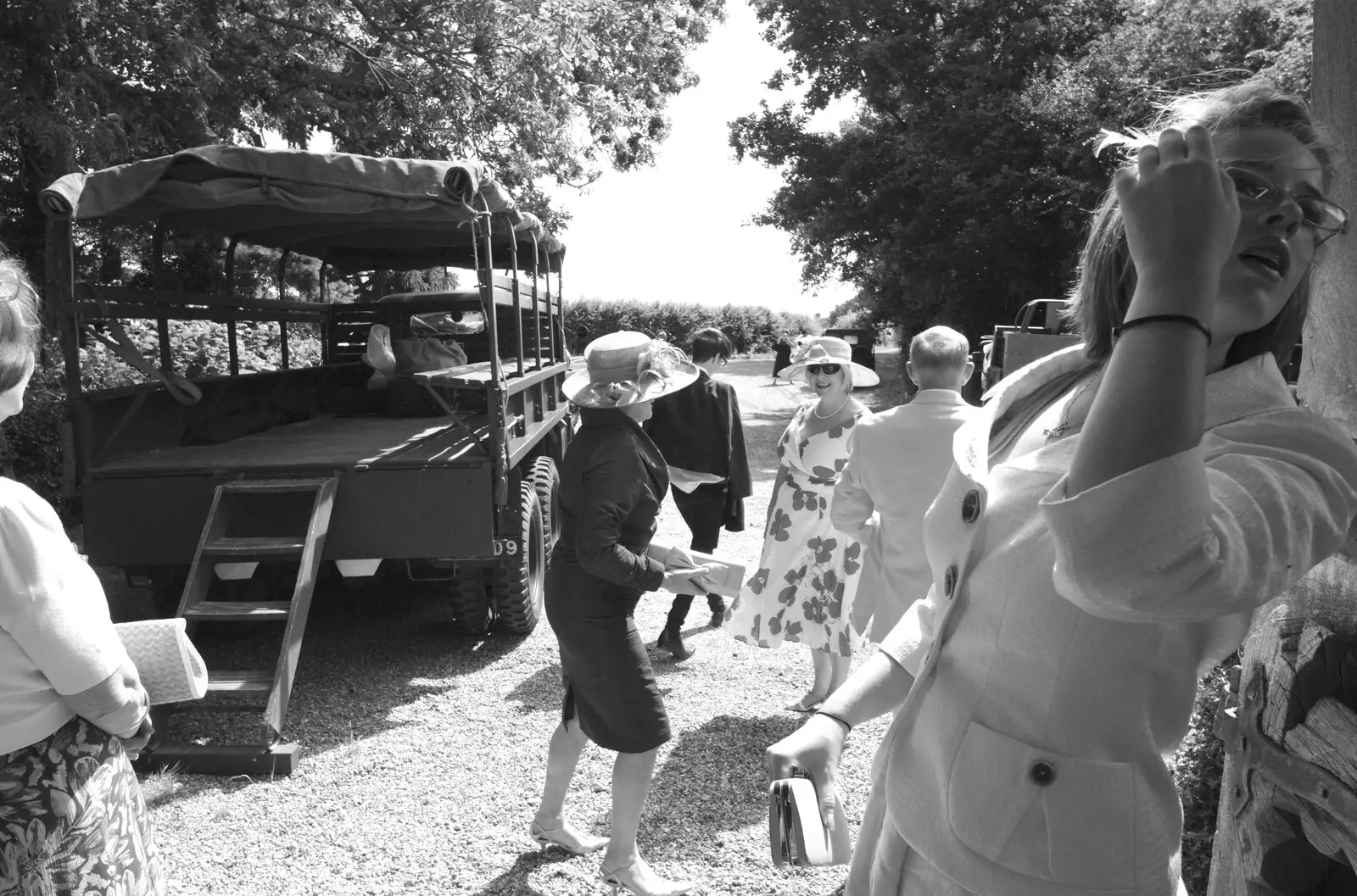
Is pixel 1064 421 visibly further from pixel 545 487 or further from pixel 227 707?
Answer: pixel 545 487

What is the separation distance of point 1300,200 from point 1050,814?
716 mm

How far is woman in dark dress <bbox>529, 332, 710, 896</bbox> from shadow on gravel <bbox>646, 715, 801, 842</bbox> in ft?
1.76

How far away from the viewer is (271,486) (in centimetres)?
528

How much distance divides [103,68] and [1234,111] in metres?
10.1

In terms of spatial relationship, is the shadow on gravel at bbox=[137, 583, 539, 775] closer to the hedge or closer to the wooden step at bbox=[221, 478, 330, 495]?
the wooden step at bbox=[221, 478, 330, 495]

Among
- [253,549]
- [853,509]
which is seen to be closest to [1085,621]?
[853,509]

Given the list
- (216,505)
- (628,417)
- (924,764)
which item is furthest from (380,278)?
(924,764)

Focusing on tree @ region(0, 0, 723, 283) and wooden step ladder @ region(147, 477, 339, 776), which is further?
tree @ region(0, 0, 723, 283)

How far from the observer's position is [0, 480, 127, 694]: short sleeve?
2.07 meters

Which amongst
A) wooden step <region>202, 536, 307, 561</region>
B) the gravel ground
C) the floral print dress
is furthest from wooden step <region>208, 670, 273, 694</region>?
the floral print dress

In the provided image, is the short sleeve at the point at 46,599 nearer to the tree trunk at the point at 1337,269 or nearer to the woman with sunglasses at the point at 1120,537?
the woman with sunglasses at the point at 1120,537

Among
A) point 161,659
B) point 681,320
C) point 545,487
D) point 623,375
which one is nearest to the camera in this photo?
point 161,659

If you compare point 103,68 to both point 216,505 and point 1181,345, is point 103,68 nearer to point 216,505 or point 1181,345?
point 216,505

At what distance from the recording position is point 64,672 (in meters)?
2.12
